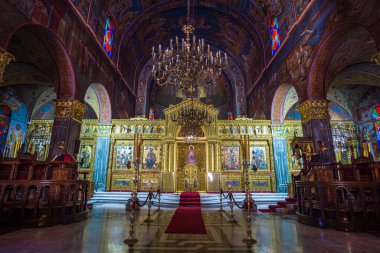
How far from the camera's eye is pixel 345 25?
802 centimetres

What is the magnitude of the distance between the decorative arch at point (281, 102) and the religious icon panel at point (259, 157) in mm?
2491

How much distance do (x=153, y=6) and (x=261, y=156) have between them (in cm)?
1665

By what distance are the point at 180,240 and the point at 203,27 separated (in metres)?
22.1

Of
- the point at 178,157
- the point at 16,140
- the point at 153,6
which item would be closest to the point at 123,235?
the point at 178,157

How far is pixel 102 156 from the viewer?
571 inches

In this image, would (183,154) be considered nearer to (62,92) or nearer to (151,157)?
(151,157)

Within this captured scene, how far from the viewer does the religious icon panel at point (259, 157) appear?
47.7 ft

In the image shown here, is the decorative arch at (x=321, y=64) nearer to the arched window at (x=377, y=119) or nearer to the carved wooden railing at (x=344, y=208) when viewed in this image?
the carved wooden railing at (x=344, y=208)

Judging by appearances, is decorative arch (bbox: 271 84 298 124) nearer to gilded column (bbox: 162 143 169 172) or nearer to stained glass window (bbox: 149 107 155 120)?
gilded column (bbox: 162 143 169 172)

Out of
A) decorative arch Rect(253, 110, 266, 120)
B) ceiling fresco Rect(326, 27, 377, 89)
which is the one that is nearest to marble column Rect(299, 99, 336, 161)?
ceiling fresco Rect(326, 27, 377, 89)

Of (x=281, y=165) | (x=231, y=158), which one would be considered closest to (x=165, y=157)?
(x=231, y=158)

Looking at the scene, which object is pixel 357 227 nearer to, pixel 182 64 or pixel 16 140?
pixel 182 64

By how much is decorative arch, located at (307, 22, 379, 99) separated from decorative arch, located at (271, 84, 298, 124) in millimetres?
3906

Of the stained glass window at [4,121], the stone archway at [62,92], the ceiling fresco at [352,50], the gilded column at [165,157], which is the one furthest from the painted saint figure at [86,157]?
the ceiling fresco at [352,50]
